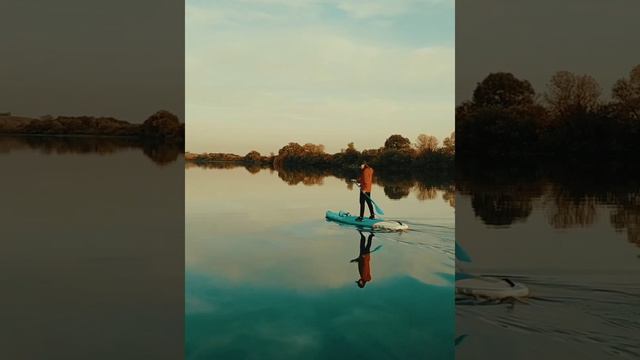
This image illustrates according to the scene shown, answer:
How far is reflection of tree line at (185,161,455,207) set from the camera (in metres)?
17.9

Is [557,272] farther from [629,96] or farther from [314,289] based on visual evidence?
[629,96]

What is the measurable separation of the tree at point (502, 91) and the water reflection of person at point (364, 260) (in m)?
25.3

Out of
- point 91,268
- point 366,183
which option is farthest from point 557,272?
point 91,268

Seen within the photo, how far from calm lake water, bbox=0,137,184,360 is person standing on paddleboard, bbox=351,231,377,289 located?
3.00 meters

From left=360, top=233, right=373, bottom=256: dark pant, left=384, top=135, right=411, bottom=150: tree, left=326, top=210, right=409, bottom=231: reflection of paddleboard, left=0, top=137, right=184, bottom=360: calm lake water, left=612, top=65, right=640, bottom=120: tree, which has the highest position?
left=612, top=65, right=640, bottom=120: tree

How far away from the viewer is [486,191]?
28.7m

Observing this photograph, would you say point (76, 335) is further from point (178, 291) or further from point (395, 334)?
point (395, 334)

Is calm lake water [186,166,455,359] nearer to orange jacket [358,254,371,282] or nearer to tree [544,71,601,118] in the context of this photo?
orange jacket [358,254,371,282]

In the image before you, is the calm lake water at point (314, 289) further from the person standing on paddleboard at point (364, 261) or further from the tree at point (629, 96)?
the tree at point (629, 96)

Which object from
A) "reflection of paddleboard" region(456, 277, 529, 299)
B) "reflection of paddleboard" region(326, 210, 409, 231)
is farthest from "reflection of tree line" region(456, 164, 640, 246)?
"reflection of paddleboard" region(456, 277, 529, 299)

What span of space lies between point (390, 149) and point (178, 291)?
40.3ft

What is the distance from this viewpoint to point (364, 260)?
11.1 meters

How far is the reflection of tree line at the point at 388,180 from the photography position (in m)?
17.9

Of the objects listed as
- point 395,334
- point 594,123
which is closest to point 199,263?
point 395,334
